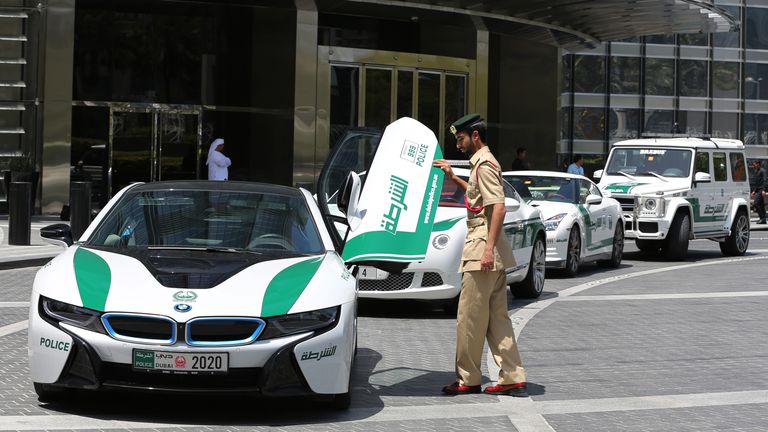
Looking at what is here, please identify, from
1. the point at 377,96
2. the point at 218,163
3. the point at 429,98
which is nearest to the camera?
the point at 218,163

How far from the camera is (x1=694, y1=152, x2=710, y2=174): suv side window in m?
22.5

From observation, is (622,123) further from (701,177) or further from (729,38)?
(701,177)

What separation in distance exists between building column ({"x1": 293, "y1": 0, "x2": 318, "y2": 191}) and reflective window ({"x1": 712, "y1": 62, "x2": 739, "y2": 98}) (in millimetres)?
25246

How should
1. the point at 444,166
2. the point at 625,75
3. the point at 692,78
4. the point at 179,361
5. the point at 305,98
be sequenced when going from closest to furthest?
the point at 179,361
the point at 444,166
the point at 305,98
the point at 625,75
the point at 692,78

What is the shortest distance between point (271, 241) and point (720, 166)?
1692 cm

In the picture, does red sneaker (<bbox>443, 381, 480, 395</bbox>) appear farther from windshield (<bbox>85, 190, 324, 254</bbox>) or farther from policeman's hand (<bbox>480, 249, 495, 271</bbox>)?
windshield (<bbox>85, 190, 324, 254</bbox>)

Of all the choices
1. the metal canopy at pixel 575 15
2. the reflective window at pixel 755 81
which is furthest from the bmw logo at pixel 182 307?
the reflective window at pixel 755 81

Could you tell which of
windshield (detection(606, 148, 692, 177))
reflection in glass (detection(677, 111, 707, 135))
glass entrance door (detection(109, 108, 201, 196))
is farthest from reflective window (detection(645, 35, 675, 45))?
windshield (detection(606, 148, 692, 177))

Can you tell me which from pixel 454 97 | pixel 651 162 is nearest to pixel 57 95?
pixel 454 97

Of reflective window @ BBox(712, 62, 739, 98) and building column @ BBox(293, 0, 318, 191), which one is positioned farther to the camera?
reflective window @ BBox(712, 62, 739, 98)

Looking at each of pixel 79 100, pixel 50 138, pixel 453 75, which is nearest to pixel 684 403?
pixel 50 138

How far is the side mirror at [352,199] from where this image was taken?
836 centimetres

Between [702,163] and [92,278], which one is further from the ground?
[702,163]

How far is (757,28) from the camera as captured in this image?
167ft
